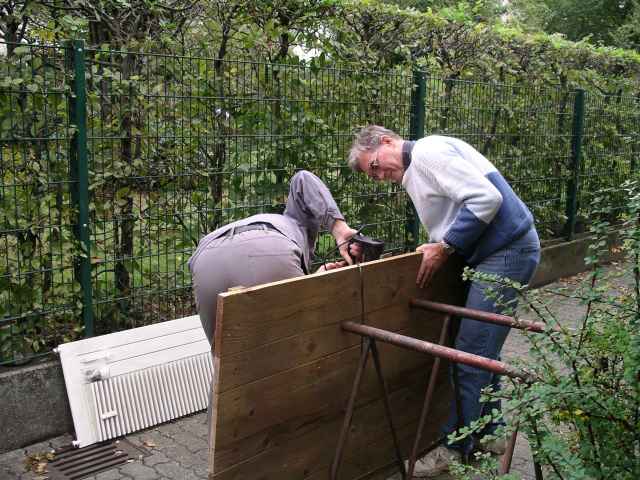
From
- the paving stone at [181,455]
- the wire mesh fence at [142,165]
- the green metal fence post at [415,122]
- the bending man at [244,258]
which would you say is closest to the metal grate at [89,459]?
the paving stone at [181,455]

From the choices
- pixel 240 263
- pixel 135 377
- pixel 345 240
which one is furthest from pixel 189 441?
pixel 240 263

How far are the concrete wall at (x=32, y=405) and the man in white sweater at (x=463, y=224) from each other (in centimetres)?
73

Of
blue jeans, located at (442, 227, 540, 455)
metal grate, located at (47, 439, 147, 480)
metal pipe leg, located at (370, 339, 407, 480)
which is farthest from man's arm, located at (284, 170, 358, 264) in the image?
metal grate, located at (47, 439, 147, 480)

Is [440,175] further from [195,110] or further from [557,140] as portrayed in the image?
[557,140]

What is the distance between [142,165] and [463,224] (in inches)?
88.4

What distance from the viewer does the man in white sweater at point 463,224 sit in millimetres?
3621

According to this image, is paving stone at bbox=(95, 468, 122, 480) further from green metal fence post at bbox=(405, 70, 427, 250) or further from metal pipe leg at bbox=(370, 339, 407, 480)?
green metal fence post at bbox=(405, 70, 427, 250)

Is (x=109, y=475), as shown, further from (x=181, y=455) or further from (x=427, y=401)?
(x=427, y=401)

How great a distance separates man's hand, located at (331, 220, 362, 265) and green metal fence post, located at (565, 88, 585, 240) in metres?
6.42

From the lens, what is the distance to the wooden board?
264cm

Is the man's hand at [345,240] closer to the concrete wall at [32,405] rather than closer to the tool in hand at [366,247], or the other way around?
the tool in hand at [366,247]

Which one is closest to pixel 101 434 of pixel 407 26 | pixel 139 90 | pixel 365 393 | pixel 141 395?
pixel 141 395

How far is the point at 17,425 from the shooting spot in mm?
4199

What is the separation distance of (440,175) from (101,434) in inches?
102
